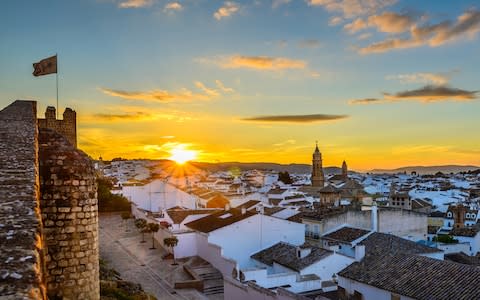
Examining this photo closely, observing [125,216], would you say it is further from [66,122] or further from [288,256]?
[288,256]

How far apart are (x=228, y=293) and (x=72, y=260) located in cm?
1236

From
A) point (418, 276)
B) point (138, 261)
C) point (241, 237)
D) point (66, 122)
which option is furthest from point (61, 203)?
point (241, 237)

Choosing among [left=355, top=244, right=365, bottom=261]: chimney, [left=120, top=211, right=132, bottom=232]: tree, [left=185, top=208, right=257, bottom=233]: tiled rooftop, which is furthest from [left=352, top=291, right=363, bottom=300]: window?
[left=120, top=211, right=132, bottom=232]: tree

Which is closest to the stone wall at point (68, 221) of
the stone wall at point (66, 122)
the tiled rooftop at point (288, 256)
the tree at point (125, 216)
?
the tiled rooftop at point (288, 256)

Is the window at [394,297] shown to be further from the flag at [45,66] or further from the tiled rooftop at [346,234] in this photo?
the flag at [45,66]

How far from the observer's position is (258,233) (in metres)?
25.8

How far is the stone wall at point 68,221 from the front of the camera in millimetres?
7164

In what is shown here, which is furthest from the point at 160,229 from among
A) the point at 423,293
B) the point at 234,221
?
the point at 423,293

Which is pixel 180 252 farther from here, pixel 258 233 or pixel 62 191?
pixel 62 191

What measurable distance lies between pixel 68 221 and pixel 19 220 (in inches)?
137

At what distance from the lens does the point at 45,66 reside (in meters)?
11.3

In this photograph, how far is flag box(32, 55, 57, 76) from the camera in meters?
11.2

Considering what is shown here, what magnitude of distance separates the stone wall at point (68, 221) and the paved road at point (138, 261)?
12097mm

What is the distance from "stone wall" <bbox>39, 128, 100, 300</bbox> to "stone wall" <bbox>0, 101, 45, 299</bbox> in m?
0.56
